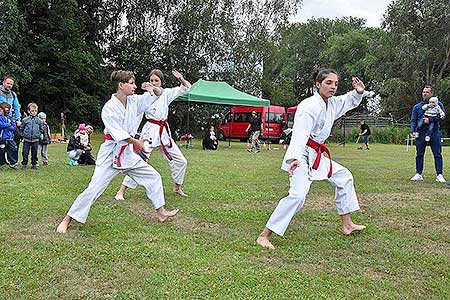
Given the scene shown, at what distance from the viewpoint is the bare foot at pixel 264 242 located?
496cm

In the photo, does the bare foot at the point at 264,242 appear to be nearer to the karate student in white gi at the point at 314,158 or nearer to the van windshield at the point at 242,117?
the karate student in white gi at the point at 314,158

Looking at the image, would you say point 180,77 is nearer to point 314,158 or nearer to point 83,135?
point 314,158

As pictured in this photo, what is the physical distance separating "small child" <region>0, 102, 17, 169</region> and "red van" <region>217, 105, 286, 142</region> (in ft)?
66.1

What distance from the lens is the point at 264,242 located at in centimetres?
501

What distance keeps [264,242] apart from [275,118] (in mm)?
27229

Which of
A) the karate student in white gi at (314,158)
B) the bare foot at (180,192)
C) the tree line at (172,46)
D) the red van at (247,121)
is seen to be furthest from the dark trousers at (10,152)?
the tree line at (172,46)

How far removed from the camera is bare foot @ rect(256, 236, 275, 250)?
496 cm

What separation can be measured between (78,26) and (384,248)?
3552 centimetres

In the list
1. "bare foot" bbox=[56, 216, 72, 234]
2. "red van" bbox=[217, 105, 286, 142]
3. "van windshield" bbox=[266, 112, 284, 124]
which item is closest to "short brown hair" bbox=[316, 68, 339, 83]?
"bare foot" bbox=[56, 216, 72, 234]

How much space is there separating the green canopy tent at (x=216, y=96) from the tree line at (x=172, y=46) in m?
7.70

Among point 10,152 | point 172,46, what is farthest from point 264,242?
point 172,46

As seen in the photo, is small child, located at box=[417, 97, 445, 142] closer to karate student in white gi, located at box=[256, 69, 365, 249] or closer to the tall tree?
karate student in white gi, located at box=[256, 69, 365, 249]

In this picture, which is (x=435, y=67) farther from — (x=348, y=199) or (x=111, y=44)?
(x=348, y=199)

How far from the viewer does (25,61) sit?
33969 millimetres
